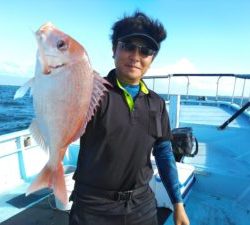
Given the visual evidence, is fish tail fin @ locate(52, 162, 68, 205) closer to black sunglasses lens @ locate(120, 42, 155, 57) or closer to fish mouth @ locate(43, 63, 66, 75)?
fish mouth @ locate(43, 63, 66, 75)

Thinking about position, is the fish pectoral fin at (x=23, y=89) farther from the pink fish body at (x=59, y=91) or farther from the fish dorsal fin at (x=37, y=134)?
the fish dorsal fin at (x=37, y=134)

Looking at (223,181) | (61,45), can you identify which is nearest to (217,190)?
(223,181)

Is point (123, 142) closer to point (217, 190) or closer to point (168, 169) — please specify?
point (168, 169)

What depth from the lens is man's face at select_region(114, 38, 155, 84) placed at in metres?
1.74

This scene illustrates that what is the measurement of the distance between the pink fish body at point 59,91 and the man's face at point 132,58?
45 centimetres

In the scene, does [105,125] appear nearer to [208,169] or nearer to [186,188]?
[186,188]

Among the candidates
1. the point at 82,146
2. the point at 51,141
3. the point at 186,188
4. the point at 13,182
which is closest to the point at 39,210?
the point at 13,182

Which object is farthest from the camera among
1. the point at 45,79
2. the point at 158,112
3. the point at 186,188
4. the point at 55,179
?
the point at 186,188

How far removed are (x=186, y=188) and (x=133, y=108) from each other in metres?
2.58

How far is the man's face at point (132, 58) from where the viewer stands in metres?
1.74

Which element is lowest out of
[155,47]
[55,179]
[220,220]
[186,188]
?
[220,220]

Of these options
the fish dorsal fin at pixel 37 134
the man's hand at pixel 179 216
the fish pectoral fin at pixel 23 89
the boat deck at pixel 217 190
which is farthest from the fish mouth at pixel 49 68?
the boat deck at pixel 217 190

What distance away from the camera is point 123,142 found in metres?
1.72

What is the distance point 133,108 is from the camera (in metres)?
1.80
